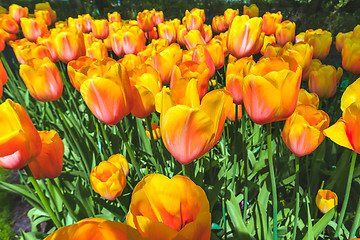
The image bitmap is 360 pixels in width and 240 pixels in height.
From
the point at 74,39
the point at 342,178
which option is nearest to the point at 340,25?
the point at 342,178

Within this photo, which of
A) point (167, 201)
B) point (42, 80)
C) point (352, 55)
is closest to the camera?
point (167, 201)

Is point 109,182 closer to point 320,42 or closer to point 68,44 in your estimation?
point 68,44

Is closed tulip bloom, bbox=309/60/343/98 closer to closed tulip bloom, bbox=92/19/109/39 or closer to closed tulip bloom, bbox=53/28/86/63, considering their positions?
closed tulip bloom, bbox=53/28/86/63

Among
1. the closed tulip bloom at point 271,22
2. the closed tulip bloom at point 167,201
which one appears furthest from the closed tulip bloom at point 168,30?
the closed tulip bloom at point 167,201

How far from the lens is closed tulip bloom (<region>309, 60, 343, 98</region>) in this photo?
49.9 inches

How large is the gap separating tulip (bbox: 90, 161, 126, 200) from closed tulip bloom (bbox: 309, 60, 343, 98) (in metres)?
0.96

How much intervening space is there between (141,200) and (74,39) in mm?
1363

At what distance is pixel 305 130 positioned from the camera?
840mm

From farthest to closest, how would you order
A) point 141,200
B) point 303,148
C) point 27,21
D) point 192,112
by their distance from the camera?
point 27,21 < point 303,148 < point 192,112 < point 141,200

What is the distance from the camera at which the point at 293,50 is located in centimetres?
112

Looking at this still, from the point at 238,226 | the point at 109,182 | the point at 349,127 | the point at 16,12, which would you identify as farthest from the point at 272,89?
the point at 16,12

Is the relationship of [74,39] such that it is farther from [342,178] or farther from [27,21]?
[342,178]

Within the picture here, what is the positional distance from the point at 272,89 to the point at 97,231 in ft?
1.79

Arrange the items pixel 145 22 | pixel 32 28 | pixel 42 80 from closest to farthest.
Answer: pixel 42 80, pixel 32 28, pixel 145 22
